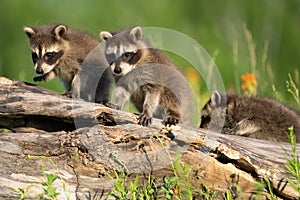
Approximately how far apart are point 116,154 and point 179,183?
0.62 m

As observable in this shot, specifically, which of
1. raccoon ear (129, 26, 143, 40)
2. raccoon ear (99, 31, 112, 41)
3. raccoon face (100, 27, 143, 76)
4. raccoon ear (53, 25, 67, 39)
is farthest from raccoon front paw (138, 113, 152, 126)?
raccoon ear (53, 25, 67, 39)

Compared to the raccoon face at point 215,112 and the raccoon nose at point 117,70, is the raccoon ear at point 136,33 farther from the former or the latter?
the raccoon face at point 215,112

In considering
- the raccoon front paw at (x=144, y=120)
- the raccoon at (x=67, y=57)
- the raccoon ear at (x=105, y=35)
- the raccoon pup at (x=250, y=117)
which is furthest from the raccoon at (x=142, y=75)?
the raccoon front paw at (x=144, y=120)

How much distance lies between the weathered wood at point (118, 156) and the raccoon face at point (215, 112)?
6.73ft

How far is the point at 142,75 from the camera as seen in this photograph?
7199mm

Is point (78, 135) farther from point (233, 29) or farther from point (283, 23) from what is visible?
point (283, 23)

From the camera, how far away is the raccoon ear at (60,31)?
7623 millimetres

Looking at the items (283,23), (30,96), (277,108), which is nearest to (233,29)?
(283,23)

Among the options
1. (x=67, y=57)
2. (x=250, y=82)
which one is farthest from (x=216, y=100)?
(x=67, y=57)

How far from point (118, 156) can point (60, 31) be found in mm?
2820

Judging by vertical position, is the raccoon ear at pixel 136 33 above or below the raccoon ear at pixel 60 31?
above

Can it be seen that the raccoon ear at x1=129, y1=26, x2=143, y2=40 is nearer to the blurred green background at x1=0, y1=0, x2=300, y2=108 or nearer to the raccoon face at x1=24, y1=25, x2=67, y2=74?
the raccoon face at x1=24, y1=25, x2=67, y2=74

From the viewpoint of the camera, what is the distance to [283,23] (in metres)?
19.7

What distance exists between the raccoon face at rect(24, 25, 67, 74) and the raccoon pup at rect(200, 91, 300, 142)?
2024 mm
